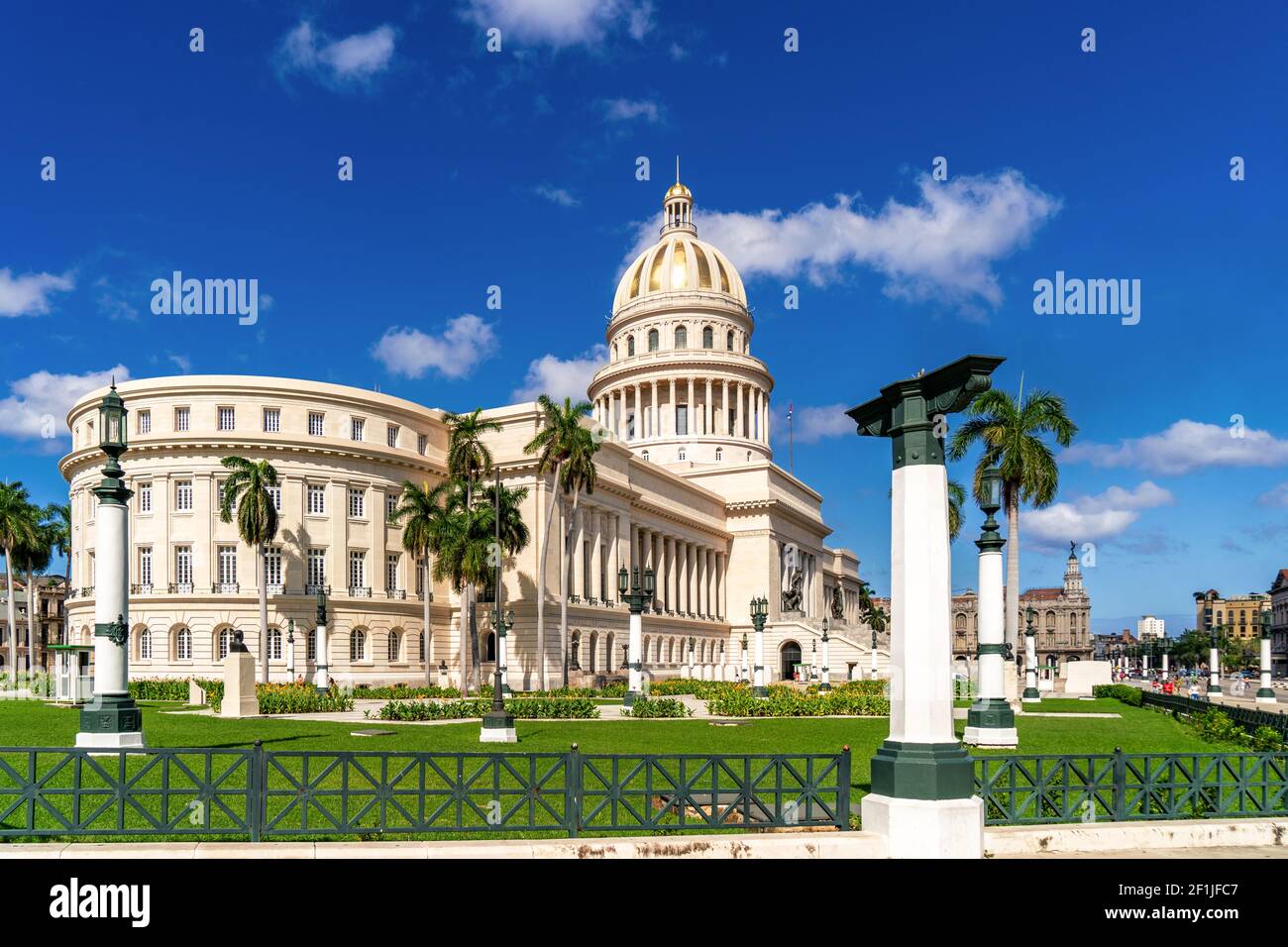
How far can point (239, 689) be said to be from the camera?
3316 cm

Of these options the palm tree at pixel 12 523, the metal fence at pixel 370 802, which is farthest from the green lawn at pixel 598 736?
the palm tree at pixel 12 523

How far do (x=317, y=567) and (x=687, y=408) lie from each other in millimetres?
54453

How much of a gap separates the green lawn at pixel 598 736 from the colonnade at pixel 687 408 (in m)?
74.2

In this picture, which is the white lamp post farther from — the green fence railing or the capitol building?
the capitol building

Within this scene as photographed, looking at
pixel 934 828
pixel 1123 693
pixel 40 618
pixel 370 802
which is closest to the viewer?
pixel 934 828

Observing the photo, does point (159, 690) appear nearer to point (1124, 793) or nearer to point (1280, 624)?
point (1124, 793)

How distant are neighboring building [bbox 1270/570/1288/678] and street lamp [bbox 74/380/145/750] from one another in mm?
181216

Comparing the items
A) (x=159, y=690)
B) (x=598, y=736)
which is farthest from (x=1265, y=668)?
(x=159, y=690)

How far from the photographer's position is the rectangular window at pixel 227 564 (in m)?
58.6

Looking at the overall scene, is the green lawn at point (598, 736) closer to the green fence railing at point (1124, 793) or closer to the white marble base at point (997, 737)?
the white marble base at point (997, 737)

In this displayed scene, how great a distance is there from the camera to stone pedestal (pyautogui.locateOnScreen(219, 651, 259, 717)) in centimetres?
3303
